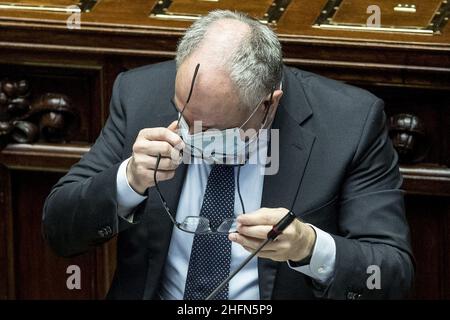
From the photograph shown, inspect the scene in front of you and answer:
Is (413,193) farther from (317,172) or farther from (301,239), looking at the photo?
(301,239)

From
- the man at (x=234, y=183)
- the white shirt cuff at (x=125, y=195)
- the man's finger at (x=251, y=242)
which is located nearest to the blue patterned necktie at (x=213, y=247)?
the man at (x=234, y=183)

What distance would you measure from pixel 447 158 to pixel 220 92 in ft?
2.11

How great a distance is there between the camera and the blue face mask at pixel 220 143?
5.23 feet

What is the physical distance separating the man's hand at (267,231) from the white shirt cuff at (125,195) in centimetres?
23

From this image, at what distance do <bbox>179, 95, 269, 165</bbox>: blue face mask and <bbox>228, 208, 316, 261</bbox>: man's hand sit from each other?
0.59 ft

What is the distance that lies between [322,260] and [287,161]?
22 cm

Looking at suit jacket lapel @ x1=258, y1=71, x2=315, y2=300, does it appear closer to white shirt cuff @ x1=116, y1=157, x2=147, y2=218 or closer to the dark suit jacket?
the dark suit jacket

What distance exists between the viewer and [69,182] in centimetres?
173

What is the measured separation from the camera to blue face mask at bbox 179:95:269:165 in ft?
5.23

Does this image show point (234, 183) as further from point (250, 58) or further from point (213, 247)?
point (250, 58)

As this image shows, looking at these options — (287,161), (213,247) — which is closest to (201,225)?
(213,247)

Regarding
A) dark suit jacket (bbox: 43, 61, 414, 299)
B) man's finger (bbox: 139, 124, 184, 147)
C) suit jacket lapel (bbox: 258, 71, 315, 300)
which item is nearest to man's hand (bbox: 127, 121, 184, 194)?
man's finger (bbox: 139, 124, 184, 147)

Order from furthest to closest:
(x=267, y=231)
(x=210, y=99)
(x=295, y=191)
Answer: (x=295, y=191) < (x=210, y=99) < (x=267, y=231)

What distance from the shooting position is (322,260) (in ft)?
5.11
